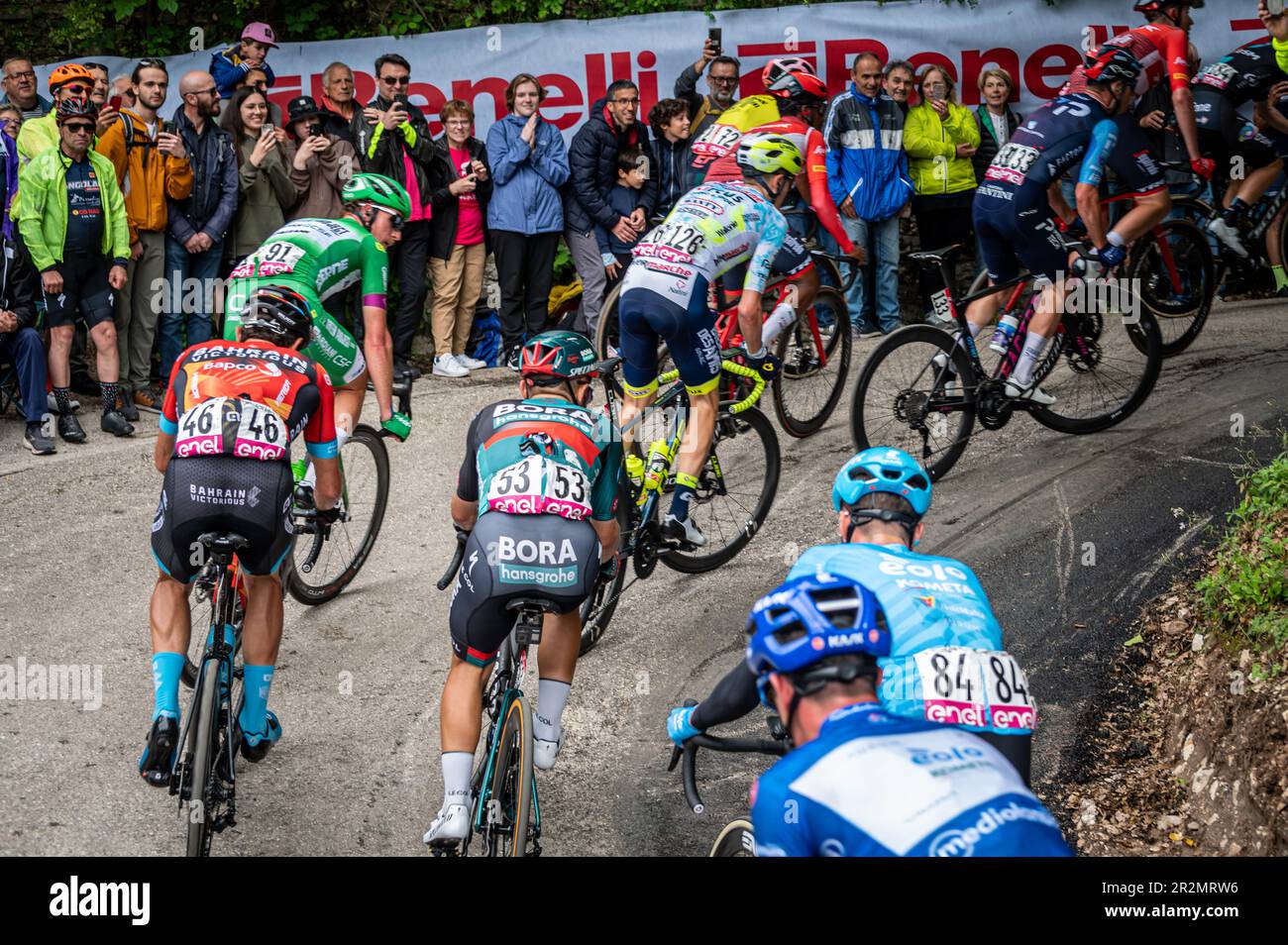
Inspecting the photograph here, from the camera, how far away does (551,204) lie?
11359 millimetres

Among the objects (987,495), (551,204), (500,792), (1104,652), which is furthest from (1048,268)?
(500,792)

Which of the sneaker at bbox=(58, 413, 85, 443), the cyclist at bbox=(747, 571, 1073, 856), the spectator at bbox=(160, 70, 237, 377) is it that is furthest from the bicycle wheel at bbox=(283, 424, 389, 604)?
the cyclist at bbox=(747, 571, 1073, 856)

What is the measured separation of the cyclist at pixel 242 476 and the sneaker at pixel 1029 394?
4.26m

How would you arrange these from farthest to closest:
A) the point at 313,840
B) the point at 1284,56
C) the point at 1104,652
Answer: the point at 1284,56, the point at 1104,652, the point at 313,840

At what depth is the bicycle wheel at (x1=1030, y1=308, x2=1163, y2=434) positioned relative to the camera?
8.51 m

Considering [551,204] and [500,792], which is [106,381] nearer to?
[551,204]

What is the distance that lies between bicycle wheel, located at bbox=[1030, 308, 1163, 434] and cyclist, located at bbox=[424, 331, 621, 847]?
4274 millimetres

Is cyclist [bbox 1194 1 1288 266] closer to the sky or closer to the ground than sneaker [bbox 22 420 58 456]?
closer to the sky

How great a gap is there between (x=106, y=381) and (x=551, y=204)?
386cm

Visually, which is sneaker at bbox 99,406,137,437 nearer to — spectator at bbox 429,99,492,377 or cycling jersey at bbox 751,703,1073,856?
spectator at bbox 429,99,492,377

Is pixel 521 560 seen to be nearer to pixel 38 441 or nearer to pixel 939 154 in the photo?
pixel 38 441

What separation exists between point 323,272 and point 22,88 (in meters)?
4.74

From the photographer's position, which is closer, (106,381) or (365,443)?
(365,443)

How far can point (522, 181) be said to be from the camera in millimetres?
11328
